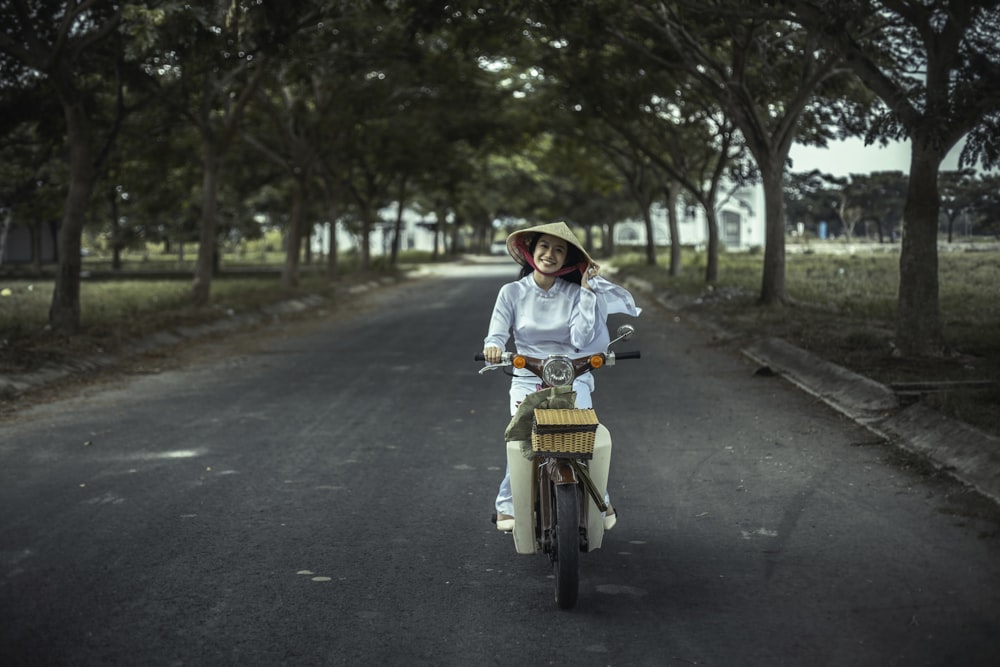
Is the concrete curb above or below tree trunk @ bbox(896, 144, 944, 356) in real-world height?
below

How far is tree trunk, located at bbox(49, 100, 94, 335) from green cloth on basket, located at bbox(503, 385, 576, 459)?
12524mm

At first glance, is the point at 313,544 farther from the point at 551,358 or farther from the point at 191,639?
the point at 551,358

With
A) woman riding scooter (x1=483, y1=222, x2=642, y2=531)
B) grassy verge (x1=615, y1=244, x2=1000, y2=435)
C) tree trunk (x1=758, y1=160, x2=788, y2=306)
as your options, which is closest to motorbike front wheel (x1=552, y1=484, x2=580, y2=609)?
woman riding scooter (x1=483, y1=222, x2=642, y2=531)

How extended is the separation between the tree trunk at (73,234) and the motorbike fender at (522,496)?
40.8 ft

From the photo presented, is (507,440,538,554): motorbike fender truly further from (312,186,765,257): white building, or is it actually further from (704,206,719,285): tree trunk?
(312,186,765,257): white building

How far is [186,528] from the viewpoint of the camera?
6.17 meters

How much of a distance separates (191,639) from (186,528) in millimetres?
1826

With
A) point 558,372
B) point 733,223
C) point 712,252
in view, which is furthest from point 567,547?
point 733,223

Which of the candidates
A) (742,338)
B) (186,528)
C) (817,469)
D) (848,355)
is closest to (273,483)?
(186,528)

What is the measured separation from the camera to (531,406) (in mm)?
5027

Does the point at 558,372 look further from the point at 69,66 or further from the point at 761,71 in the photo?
the point at 761,71

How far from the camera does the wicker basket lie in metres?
4.70

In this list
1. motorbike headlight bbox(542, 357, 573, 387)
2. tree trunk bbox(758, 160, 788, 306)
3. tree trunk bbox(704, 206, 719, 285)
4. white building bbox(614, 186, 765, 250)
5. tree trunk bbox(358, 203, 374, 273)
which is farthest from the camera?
white building bbox(614, 186, 765, 250)

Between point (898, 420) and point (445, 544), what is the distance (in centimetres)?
486
